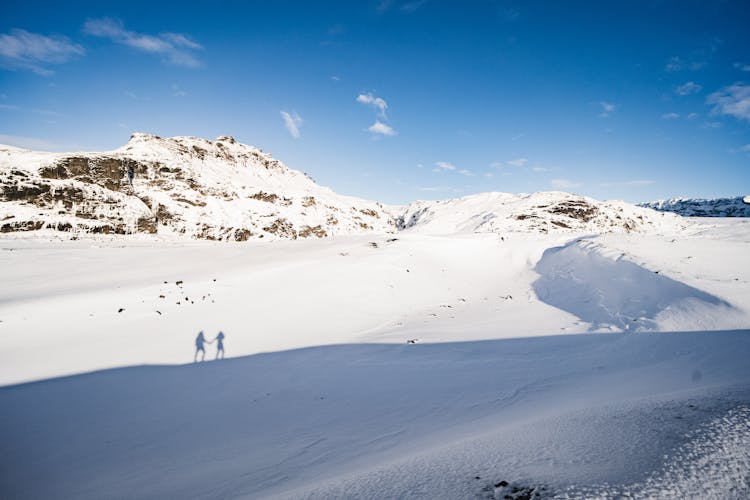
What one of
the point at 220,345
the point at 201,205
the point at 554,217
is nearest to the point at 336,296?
the point at 220,345

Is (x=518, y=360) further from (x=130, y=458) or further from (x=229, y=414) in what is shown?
(x=130, y=458)

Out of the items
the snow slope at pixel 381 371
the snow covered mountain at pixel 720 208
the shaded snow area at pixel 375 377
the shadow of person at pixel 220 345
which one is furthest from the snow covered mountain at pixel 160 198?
the snow covered mountain at pixel 720 208

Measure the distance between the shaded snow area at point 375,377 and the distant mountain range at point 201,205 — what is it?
23.0 metres

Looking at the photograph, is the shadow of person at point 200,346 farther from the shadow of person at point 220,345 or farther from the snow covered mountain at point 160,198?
the snow covered mountain at point 160,198

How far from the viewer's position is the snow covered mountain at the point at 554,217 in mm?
49469

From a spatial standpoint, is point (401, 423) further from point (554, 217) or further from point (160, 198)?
point (554, 217)

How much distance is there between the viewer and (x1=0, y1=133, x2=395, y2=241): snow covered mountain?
3155 centimetres

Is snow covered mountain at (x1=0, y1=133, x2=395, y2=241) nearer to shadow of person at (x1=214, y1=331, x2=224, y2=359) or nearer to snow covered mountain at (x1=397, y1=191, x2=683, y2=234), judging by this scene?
snow covered mountain at (x1=397, y1=191, x2=683, y2=234)

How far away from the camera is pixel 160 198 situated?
43.7m

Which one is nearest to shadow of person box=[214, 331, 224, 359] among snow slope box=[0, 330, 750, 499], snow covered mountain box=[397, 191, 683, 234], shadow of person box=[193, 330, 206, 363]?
shadow of person box=[193, 330, 206, 363]

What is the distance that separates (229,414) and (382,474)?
3.99m

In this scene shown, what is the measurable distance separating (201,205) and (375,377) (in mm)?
48105

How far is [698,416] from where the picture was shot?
2.50 metres

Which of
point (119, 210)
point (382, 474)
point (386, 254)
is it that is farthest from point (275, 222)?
point (382, 474)
